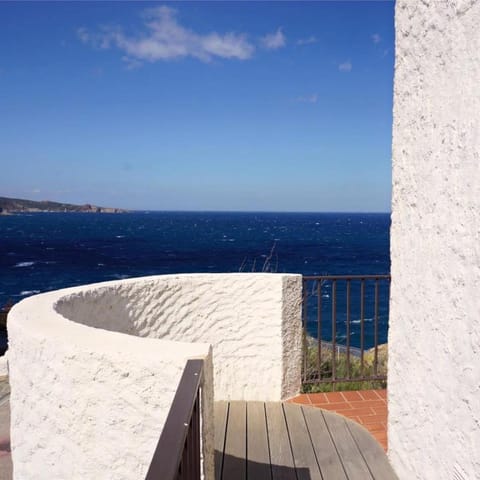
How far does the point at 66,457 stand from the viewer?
7.06 ft

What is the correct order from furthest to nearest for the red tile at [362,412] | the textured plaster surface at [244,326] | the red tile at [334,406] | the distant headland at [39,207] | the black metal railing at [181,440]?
the distant headland at [39,207], the textured plaster surface at [244,326], the red tile at [334,406], the red tile at [362,412], the black metal railing at [181,440]

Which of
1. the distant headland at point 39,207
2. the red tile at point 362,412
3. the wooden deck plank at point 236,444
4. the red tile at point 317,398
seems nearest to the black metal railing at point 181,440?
the wooden deck plank at point 236,444

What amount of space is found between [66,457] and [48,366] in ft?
1.41

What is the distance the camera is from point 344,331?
19.8 metres

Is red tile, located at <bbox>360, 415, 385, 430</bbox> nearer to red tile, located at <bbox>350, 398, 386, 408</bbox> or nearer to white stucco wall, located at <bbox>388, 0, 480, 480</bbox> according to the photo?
red tile, located at <bbox>350, 398, 386, 408</bbox>

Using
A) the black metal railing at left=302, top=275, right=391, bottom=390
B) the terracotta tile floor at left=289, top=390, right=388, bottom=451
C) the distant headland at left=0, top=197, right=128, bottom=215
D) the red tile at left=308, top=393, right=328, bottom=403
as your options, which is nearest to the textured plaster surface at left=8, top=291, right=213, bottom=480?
the terracotta tile floor at left=289, top=390, right=388, bottom=451

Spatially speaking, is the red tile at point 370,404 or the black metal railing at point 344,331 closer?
the red tile at point 370,404

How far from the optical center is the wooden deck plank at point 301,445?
2888 millimetres

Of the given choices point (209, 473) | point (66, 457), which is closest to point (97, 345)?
point (66, 457)

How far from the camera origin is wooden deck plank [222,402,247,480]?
2.94 metres

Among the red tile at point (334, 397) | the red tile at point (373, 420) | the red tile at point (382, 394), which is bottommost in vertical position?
the red tile at point (382, 394)

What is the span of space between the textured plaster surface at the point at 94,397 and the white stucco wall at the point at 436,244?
3.62 feet

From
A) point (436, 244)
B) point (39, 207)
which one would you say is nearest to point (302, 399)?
point (436, 244)

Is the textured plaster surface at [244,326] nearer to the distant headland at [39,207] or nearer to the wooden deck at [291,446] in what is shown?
the wooden deck at [291,446]
